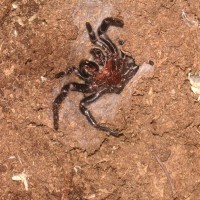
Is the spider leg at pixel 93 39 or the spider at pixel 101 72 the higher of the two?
the spider leg at pixel 93 39

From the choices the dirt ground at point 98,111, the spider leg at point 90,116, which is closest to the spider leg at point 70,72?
the dirt ground at point 98,111

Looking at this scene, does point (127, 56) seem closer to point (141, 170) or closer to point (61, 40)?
point (61, 40)

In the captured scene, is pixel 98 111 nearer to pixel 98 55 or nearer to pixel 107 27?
pixel 98 55

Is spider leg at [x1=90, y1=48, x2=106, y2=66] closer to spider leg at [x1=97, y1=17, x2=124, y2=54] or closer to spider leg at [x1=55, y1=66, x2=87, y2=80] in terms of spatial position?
spider leg at [x1=97, y1=17, x2=124, y2=54]

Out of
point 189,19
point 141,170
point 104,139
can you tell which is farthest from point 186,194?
point 189,19

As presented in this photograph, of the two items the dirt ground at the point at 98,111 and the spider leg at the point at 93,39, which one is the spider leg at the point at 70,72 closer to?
the dirt ground at the point at 98,111

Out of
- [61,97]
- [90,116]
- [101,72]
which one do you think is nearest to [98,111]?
[90,116]
